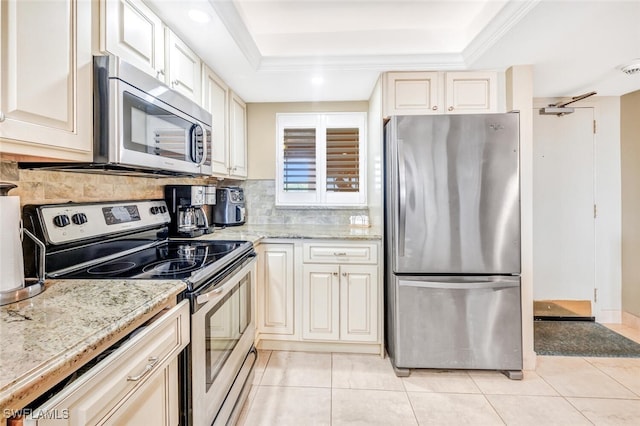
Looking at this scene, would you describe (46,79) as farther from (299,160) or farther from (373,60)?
(299,160)

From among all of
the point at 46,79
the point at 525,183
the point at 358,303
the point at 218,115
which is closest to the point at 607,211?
the point at 525,183

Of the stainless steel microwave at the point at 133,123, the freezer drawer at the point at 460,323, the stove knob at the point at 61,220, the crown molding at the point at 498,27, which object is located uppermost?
the crown molding at the point at 498,27

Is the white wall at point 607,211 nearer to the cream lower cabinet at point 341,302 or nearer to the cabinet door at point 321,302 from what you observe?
the cream lower cabinet at point 341,302

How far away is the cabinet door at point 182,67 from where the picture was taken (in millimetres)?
1608

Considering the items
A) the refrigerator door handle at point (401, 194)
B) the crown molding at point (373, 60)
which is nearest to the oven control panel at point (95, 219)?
the crown molding at point (373, 60)

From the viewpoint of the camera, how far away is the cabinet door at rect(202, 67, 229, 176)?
6.92 ft

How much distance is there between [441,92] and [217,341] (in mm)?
2188

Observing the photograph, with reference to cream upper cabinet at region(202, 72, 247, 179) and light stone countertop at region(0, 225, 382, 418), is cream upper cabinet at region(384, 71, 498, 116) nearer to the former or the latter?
cream upper cabinet at region(202, 72, 247, 179)

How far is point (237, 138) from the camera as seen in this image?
8.95ft

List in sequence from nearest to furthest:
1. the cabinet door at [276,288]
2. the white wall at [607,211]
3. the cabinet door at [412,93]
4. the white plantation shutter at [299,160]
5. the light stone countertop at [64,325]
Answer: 1. the light stone countertop at [64,325]
2. the cabinet door at [412,93]
3. the cabinet door at [276,288]
4. the white wall at [607,211]
5. the white plantation shutter at [299,160]

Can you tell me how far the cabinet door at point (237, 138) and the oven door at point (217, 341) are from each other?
3.55 feet

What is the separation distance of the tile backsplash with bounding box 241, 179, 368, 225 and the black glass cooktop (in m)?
1.08

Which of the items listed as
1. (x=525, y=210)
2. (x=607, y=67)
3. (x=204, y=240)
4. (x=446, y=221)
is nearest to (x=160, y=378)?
(x=204, y=240)

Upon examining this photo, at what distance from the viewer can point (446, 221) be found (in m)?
1.99
